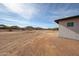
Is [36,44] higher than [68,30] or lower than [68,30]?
lower

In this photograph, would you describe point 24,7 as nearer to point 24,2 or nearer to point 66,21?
point 24,2

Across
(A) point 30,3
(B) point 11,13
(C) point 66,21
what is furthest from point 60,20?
(B) point 11,13

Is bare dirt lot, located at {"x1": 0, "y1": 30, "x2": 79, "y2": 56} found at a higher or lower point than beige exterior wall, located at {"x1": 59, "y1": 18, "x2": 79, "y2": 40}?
lower

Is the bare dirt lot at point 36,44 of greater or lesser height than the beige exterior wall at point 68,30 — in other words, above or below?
below
